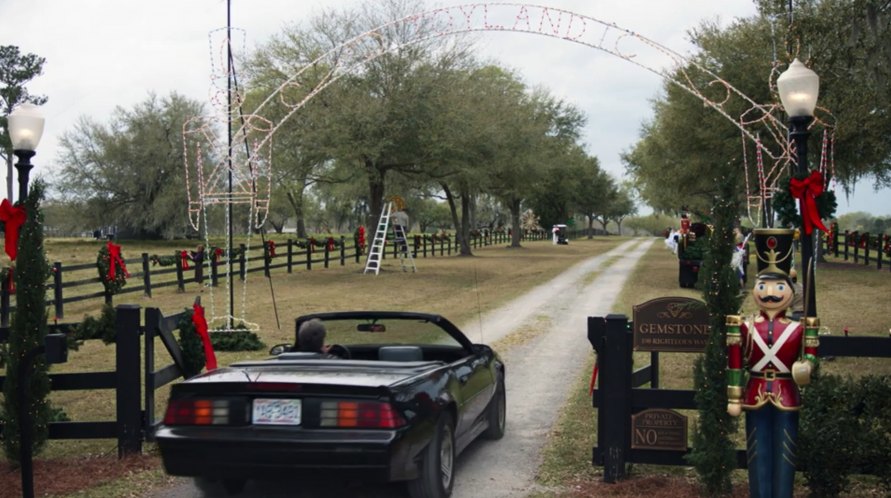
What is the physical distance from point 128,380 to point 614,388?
3796 millimetres

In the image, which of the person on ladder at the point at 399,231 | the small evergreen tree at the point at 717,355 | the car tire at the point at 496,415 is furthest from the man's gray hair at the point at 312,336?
the person on ladder at the point at 399,231

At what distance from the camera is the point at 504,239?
70.9 m

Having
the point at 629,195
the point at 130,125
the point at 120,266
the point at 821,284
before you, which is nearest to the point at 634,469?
the point at 120,266

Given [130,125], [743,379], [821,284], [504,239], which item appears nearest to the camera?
[743,379]

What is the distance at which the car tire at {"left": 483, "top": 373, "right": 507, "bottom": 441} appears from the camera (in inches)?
290

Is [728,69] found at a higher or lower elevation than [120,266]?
higher

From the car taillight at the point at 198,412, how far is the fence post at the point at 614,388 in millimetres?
2519

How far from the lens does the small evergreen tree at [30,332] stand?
656 centimetres

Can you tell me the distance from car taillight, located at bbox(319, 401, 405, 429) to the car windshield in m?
1.83

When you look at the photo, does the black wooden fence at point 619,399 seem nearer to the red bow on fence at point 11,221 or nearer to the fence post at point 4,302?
the red bow on fence at point 11,221

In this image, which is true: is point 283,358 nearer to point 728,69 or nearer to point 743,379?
point 743,379

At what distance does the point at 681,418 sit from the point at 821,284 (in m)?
21.6

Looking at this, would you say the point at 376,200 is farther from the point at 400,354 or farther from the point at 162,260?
the point at 400,354

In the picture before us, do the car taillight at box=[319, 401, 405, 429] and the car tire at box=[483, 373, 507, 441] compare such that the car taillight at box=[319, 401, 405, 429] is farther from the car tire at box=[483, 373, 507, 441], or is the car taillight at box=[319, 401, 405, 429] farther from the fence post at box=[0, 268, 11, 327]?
the fence post at box=[0, 268, 11, 327]
